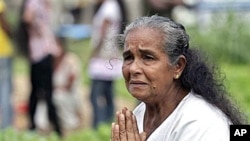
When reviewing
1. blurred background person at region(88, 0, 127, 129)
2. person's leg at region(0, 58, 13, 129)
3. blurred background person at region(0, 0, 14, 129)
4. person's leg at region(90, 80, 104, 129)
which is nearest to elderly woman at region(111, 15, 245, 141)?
blurred background person at region(0, 0, 14, 129)

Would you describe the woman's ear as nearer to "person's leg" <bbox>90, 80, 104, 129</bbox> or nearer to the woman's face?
the woman's face

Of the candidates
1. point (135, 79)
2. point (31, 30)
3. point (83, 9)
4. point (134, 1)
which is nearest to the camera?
point (135, 79)

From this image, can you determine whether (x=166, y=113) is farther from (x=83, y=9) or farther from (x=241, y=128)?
(x=83, y=9)

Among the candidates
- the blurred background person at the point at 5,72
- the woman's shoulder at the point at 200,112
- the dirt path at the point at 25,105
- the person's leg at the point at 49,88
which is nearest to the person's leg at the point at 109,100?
the dirt path at the point at 25,105

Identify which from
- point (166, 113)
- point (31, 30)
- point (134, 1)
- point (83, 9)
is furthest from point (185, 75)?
point (83, 9)

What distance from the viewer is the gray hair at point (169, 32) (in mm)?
4137

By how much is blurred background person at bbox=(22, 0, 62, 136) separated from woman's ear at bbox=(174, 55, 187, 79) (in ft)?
19.1

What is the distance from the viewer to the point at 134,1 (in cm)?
1285

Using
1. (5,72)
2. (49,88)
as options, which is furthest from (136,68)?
(5,72)

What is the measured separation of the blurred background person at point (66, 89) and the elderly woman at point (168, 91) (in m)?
6.06

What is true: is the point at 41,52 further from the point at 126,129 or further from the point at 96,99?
the point at 126,129

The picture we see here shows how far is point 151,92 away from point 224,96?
37 cm

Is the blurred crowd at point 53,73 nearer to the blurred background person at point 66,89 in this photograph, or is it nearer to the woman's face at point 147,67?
the blurred background person at point 66,89

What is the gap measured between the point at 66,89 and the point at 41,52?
0.51m
